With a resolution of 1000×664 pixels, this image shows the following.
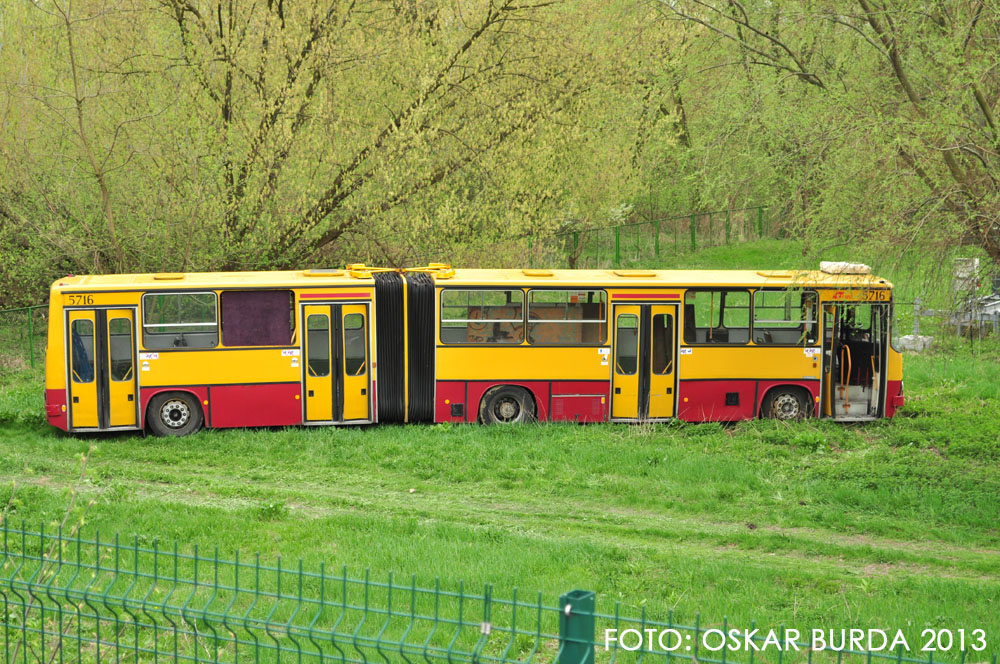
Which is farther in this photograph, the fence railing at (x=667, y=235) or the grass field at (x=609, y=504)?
the fence railing at (x=667, y=235)

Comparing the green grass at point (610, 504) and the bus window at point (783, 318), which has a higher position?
the bus window at point (783, 318)

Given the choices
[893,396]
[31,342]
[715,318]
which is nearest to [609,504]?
[715,318]

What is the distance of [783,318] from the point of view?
1877 centimetres

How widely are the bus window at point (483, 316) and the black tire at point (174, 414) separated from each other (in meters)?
4.51

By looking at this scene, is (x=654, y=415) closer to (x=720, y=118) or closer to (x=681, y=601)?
(x=720, y=118)

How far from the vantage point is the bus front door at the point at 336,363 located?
1800 centimetres

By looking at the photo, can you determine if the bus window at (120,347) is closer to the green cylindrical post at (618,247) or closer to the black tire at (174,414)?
the black tire at (174,414)

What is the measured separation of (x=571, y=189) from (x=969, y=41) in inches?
620

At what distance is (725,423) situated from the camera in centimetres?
1903

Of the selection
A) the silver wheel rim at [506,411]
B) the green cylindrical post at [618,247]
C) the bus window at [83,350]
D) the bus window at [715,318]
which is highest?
the green cylindrical post at [618,247]

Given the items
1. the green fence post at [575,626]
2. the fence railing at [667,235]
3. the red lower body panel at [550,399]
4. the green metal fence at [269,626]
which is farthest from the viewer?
the fence railing at [667,235]

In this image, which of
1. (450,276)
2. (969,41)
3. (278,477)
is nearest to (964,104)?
(969,41)

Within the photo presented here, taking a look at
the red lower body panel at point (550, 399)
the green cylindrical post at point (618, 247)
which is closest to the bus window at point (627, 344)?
the red lower body panel at point (550, 399)

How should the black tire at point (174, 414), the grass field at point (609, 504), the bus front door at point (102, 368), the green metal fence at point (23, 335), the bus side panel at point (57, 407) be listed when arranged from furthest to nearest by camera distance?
the green metal fence at point (23, 335), the black tire at point (174, 414), the bus front door at point (102, 368), the bus side panel at point (57, 407), the grass field at point (609, 504)
